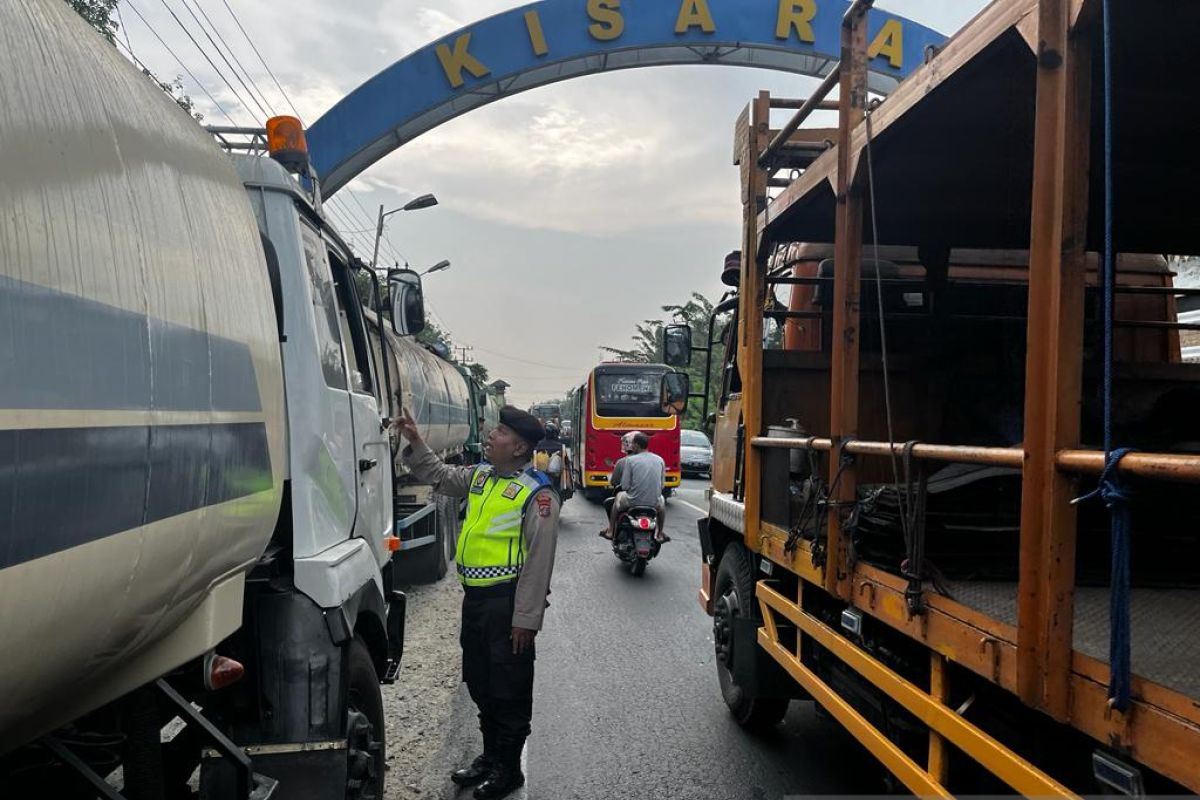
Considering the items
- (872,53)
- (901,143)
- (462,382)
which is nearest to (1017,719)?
(901,143)

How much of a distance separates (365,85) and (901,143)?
8897 millimetres

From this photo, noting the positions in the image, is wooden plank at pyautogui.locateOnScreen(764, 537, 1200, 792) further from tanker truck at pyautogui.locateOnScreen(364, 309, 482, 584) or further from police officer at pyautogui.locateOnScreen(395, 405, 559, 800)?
tanker truck at pyautogui.locateOnScreen(364, 309, 482, 584)

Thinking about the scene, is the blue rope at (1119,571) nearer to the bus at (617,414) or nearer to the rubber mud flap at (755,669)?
the rubber mud flap at (755,669)

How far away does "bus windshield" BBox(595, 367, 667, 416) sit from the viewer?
58.3 ft

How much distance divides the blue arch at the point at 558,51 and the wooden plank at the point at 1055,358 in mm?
9552

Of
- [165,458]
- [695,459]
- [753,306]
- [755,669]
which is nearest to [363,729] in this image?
[165,458]

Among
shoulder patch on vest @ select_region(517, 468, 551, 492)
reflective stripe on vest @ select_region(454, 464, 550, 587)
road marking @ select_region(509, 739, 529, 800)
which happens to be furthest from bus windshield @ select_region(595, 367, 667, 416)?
reflective stripe on vest @ select_region(454, 464, 550, 587)

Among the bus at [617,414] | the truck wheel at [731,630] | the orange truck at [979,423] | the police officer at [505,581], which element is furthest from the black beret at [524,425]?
the bus at [617,414]

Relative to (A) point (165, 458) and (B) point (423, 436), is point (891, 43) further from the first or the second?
(A) point (165, 458)

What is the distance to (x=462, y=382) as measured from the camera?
16906mm

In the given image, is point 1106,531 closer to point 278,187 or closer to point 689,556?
point 278,187

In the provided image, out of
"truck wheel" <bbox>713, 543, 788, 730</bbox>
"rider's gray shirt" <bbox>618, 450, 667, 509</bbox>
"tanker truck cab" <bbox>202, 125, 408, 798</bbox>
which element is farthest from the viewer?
"rider's gray shirt" <bbox>618, 450, 667, 509</bbox>

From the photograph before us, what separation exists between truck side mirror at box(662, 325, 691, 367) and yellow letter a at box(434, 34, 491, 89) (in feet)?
21.1

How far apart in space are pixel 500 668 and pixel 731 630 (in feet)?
4.81
